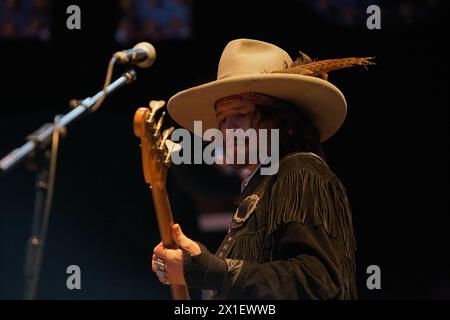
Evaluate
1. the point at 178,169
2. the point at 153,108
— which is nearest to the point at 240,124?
the point at 153,108

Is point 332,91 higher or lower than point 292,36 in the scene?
lower

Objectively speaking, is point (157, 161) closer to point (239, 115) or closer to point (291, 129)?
point (239, 115)

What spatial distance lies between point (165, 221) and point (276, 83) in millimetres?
589

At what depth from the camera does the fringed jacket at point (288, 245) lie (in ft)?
6.91

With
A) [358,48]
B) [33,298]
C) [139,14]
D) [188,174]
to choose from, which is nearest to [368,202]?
[358,48]

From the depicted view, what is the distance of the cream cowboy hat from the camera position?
2451 mm

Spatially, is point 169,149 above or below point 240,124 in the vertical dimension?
below

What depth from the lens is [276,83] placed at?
2.45 metres

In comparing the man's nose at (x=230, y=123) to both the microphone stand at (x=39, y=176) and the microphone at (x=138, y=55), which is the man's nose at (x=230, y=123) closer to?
the microphone at (x=138, y=55)

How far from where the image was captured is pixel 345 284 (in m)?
2.24

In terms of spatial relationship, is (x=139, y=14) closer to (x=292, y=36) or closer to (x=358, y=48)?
(x=292, y=36)

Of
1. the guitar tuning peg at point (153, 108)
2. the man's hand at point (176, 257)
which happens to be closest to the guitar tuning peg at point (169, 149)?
the guitar tuning peg at point (153, 108)
